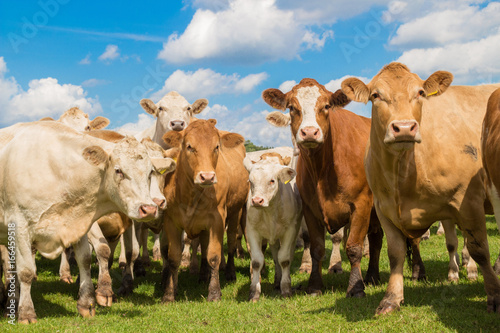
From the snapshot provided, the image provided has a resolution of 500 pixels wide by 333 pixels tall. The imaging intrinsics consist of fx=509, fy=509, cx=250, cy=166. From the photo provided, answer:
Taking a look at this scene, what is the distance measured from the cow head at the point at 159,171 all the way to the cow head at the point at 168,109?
2376mm

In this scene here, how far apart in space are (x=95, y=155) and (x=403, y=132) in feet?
11.8

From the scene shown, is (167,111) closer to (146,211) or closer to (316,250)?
(316,250)

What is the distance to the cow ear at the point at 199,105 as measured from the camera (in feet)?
39.1

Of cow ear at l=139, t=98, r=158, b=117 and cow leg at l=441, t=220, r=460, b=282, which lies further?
cow ear at l=139, t=98, r=158, b=117

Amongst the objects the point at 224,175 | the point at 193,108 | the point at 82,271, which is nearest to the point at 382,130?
the point at 224,175

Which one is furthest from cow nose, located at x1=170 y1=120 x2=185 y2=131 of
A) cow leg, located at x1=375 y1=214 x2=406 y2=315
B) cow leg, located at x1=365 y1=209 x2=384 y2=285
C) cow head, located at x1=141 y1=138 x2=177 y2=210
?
cow leg, located at x1=375 y1=214 x2=406 y2=315

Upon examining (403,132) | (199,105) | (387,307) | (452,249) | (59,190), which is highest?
(199,105)

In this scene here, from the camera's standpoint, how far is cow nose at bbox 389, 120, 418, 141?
196 inches

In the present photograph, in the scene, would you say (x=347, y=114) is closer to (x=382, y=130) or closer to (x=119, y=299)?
(x=382, y=130)

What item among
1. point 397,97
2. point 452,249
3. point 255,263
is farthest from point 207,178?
point 452,249

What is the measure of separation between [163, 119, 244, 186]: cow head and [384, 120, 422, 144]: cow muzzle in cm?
269

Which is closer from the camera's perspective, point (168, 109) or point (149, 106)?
point (168, 109)

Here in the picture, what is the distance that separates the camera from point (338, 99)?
287 inches

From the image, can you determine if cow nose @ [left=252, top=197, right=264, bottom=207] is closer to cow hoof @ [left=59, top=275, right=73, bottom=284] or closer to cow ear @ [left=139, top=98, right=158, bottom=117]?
cow hoof @ [left=59, top=275, right=73, bottom=284]
